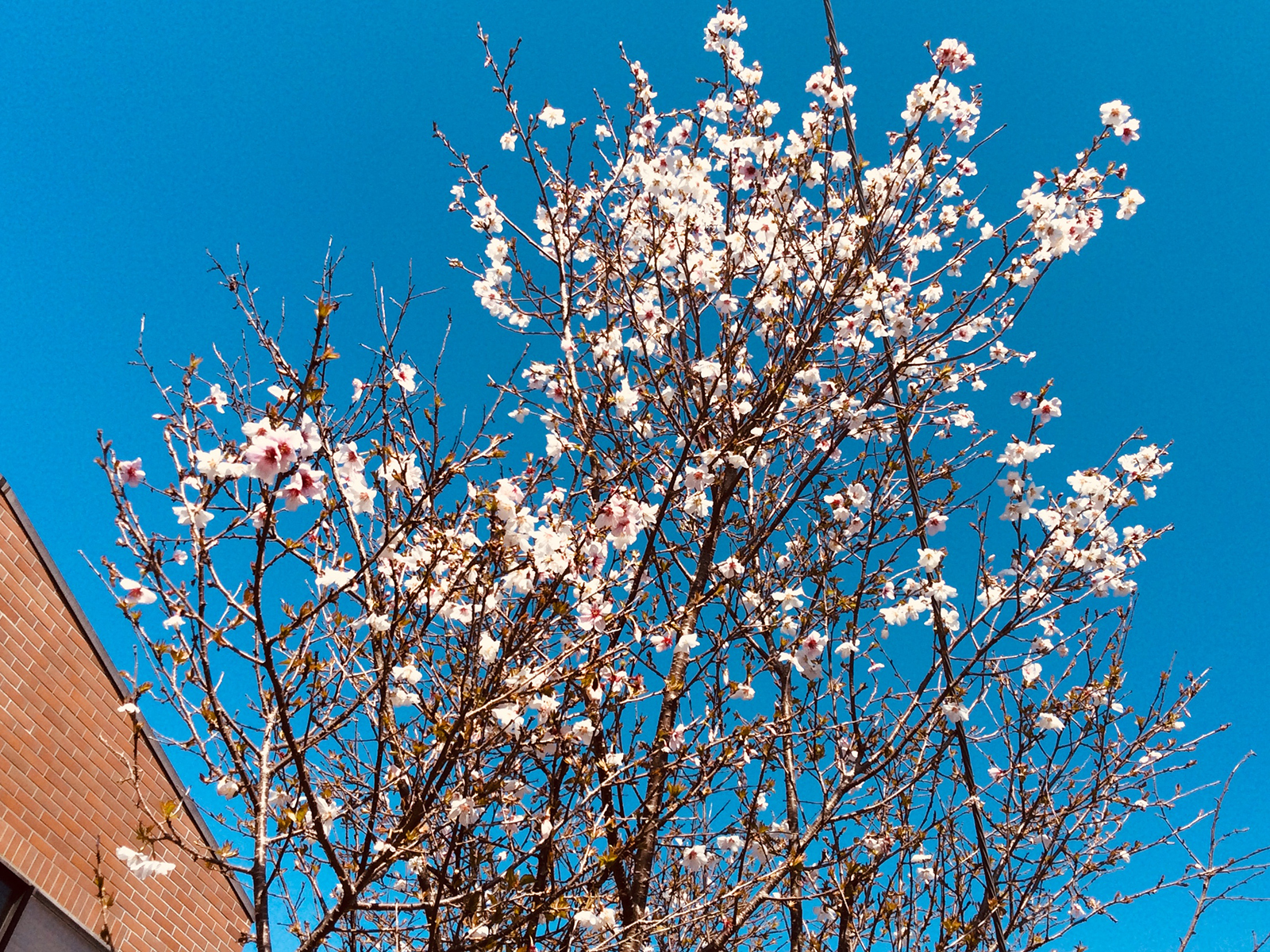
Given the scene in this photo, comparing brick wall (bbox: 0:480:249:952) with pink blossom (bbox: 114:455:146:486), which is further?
brick wall (bbox: 0:480:249:952)

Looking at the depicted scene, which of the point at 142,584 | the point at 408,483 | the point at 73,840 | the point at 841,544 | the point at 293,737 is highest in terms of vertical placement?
the point at 841,544

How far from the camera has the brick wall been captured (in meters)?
5.06

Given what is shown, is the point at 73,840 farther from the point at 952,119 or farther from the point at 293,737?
the point at 952,119

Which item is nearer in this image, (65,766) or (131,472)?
(131,472)

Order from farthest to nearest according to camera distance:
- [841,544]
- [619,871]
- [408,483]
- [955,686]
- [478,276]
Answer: [478,276] → [841,544] → [955,686] → [619,871] → [408,483]

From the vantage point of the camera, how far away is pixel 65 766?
17.8 feet

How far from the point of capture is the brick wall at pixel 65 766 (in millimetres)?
5062

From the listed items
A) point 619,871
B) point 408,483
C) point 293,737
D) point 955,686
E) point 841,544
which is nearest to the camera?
point 293,737

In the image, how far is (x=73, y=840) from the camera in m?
5.34

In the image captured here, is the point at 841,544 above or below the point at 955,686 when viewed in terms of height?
above

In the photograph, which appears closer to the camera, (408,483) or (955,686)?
(408,483)

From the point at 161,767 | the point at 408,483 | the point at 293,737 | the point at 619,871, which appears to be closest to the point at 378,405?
the point at 408,483

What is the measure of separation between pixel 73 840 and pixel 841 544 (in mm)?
5285

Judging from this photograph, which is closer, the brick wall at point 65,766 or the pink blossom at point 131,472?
the pink blossom at point 131,472
